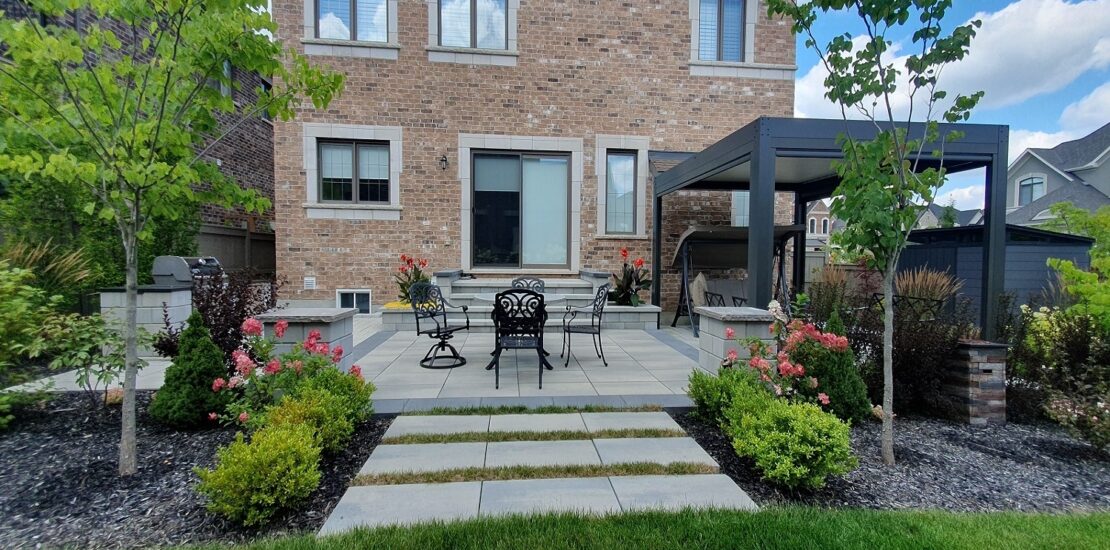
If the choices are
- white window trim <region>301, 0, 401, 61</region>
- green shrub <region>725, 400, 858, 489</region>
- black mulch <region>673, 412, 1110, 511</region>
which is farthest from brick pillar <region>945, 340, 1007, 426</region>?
white window trim <region>301, 0, 401, 61</region>

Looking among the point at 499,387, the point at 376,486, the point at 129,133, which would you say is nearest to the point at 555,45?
the point at 499,387

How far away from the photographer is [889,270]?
2988mm

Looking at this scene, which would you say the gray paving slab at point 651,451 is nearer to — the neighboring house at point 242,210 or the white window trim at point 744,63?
the white window trim at point 744,63

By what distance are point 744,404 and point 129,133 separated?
13.2 feet

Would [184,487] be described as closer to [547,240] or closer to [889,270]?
[889,270]

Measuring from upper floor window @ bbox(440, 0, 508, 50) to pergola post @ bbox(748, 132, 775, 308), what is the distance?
6223mm

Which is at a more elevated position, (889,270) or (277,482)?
(889,270)

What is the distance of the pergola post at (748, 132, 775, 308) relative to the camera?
4.45m

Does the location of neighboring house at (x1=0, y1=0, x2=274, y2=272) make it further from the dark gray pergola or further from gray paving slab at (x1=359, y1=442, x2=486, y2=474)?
the dark gray pergola

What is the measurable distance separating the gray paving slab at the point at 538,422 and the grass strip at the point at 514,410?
75mm

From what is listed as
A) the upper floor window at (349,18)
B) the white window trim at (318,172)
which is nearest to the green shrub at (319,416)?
the white window trim at (318,172)

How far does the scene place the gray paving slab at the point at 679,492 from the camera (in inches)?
94.8

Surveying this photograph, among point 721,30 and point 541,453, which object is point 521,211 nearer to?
point 721,30

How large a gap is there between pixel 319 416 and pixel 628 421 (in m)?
2.15
